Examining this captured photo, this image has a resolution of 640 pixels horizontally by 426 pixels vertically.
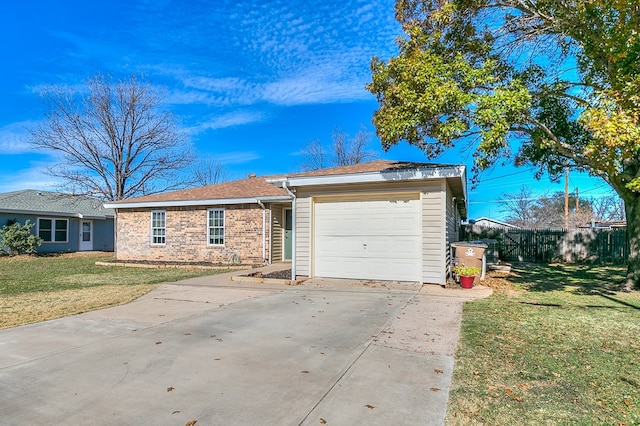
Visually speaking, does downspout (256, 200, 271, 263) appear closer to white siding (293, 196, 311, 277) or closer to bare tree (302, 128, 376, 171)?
white siding (293, 196, 311, 277)

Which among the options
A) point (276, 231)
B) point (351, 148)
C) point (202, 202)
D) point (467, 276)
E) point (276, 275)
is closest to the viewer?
point (467, 276)

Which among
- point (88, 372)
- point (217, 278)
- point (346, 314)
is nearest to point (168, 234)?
point (217, 278)

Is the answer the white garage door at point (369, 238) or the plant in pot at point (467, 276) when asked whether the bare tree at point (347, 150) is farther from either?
the plant in pot at point (467, 276)

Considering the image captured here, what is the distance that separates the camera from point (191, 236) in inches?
659

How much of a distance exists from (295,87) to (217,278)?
881 centimetres

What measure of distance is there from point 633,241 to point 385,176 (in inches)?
255

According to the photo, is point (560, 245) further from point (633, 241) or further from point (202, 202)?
point (202, 202)

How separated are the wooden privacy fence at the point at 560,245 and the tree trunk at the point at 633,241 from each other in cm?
909

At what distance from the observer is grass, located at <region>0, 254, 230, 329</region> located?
689 centimetres

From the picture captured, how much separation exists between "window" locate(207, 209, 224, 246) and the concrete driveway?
29.4ft

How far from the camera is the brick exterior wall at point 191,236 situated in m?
15.5

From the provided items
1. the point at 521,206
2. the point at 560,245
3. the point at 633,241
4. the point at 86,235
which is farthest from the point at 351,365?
the point at 521,206

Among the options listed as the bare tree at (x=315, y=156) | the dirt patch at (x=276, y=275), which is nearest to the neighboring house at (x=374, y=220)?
the dirt patch at (x=276, y=275)

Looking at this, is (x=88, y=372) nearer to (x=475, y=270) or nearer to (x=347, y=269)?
(x=347, y=269)
